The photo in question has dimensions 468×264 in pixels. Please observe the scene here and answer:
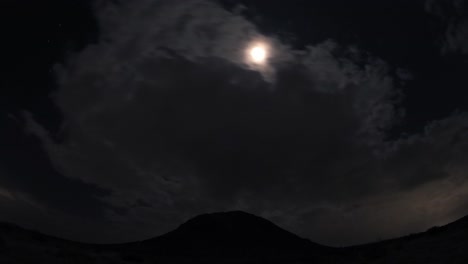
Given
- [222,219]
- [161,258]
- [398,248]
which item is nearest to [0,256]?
[398,248]

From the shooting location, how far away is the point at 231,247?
79.3m

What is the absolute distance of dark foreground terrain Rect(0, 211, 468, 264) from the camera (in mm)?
29469

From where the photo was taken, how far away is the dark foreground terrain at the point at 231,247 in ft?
96.7

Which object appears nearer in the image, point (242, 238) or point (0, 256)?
point (0, 256)

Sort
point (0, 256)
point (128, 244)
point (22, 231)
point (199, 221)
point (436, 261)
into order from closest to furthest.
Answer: point (436, 261) → point (0, 256) → point (22, 231) → point (128, 244) → point (199, 221)

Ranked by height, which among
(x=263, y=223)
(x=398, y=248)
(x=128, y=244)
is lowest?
(x=398, y=248)

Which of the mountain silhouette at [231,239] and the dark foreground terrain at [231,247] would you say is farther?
the mountain silhouette at [231,239]

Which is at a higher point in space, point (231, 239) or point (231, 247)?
point (231, 239)

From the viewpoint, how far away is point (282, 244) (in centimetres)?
8369

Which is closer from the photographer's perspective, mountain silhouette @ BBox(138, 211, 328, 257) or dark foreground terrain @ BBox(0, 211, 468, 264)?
dark foreground terrain @ BBox(0, 211, 468, 264)

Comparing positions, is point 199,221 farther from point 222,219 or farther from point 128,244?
point 128,244

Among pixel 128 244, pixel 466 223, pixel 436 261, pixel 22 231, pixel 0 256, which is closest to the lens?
pixel 436 261

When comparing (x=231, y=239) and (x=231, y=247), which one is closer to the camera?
(x=231, y=247)

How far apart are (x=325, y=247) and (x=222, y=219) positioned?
25.7m
